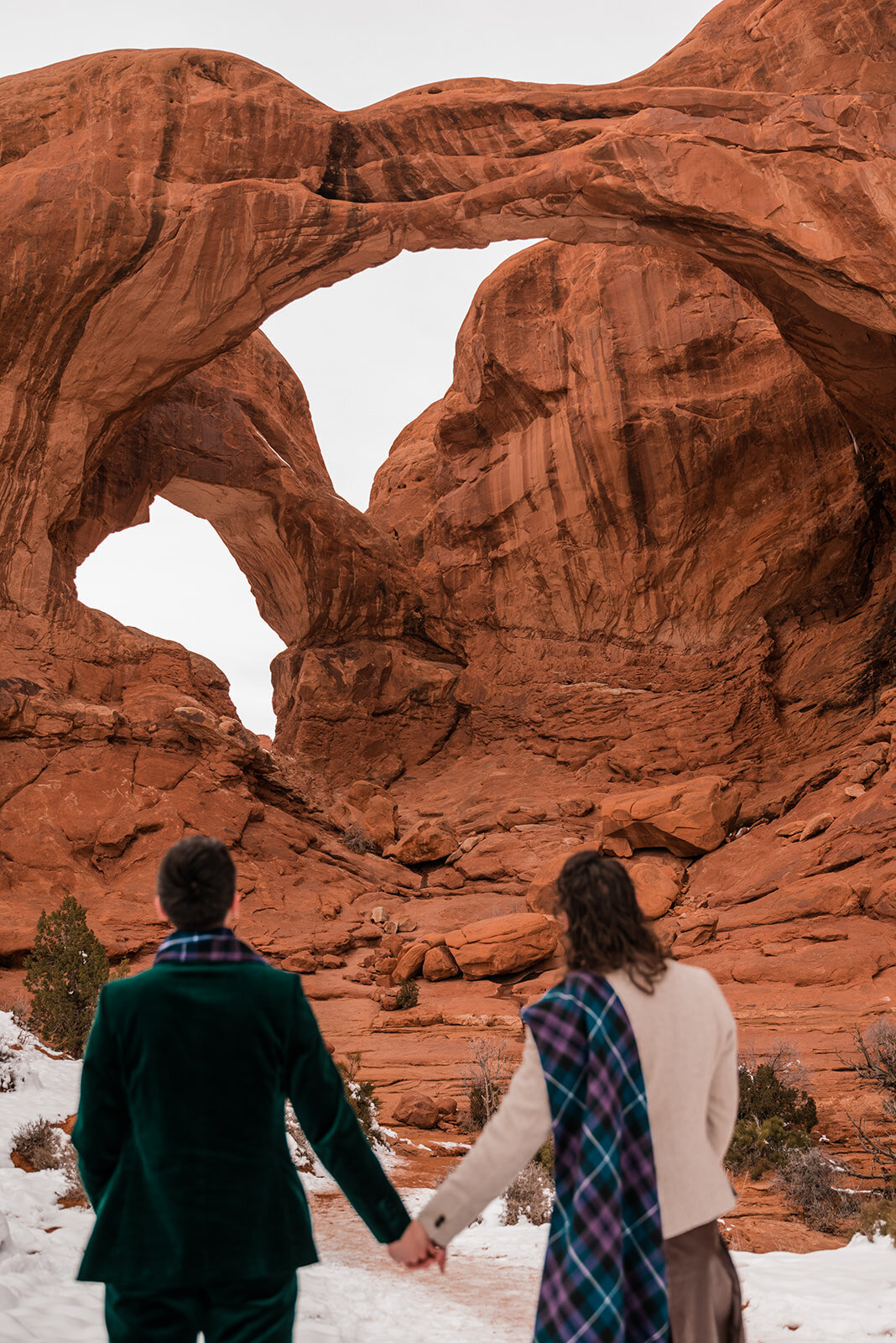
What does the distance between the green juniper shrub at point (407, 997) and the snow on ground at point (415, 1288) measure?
6914mm

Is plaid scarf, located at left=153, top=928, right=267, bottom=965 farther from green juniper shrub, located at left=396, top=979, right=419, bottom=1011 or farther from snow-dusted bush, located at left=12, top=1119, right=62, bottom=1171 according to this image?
green juniper shrub, located at left=396, top=979, right=419, bottom=1011

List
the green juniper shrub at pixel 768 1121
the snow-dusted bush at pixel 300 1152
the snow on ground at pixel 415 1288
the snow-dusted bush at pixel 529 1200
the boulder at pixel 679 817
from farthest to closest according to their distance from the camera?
1. the boulder at pixel 679 817
2. the green juniper shrub at pixel 768 1121
3. the snow-dusted bush at pixel 300 1152
4. the snow-dusted bush at pixel 529 1200
5. the snow on ground at pixel 415 1288

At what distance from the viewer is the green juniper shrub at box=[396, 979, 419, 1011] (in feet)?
42.2

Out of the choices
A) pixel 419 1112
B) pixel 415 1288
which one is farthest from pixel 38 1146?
pixel 419 1112

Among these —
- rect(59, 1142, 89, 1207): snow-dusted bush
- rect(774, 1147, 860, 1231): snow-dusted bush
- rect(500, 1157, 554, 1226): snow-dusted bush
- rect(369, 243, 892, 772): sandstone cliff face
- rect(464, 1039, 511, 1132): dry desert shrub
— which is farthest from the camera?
rect(369, 243, 892, 772): sandstone cliff face

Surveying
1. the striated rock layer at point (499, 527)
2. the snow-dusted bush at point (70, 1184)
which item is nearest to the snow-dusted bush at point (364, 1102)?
the striated rock layer at point (499, 527)

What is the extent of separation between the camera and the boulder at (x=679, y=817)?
17.3 m

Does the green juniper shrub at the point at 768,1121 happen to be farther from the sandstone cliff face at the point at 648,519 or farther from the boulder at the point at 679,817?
the sandstone cliff face at the point at 648,519

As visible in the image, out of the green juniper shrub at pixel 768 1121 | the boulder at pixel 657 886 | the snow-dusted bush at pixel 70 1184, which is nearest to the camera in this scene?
the snow-dusted bush at pixel 70 1184

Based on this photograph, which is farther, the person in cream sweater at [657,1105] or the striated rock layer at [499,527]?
the striated rock layer at [499,527]

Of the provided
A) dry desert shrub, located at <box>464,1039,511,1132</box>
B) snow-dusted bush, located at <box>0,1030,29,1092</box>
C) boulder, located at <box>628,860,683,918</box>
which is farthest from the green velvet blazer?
boulder, located at <box>628,860,683,918</box>

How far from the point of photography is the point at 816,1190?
6.66 meters

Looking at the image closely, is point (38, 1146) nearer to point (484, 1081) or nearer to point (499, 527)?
point (484, 1081)

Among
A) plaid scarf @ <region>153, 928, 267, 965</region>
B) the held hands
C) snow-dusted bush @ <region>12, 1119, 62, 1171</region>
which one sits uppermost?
plaid scarf @ <region>153, 928, 267, 965</region>
